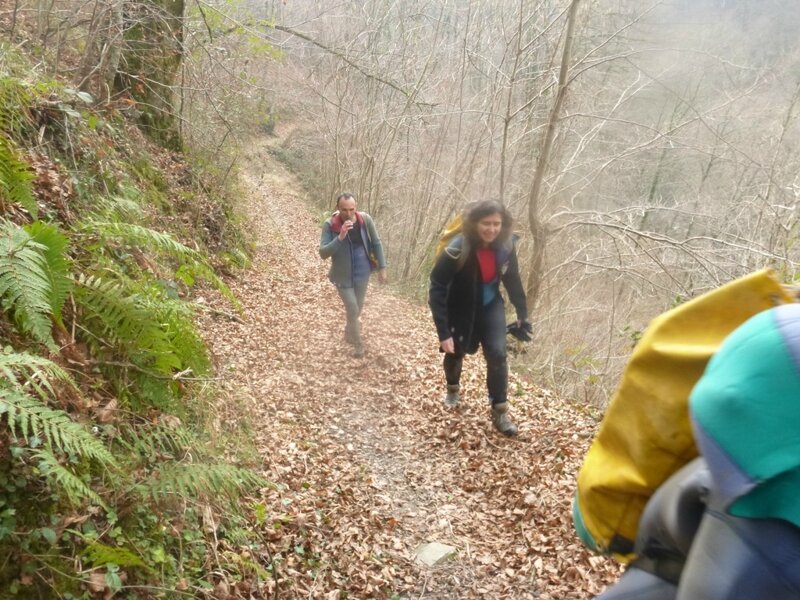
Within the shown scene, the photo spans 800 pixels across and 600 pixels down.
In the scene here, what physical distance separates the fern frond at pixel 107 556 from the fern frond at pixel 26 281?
1022mm

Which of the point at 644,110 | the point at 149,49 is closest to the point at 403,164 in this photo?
the point at 644,110

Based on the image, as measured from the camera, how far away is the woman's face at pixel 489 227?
13.9 feet

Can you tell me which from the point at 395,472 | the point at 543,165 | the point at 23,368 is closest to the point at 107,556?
the point at 23,368

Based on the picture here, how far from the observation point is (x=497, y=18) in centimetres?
1162

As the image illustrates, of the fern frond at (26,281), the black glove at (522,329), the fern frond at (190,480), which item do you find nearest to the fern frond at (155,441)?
the fern frond at (190,480)

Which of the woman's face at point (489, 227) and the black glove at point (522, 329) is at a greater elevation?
the woman's face at point (489, 227)

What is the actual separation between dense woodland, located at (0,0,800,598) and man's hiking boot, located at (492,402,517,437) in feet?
7.61

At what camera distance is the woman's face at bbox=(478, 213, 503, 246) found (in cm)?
423

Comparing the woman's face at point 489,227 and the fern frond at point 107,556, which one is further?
the woman's face at point 489,227

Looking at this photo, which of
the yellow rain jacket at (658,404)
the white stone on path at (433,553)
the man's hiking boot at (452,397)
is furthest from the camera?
the man's hiking boot at (452,397)

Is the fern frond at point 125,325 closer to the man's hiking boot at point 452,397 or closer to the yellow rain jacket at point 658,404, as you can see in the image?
the yellow rain jacket at point 658,404

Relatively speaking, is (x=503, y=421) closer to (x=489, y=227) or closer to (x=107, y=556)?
(x=489, y=227)

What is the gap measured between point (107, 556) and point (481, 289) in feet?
11.1

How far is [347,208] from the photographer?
263 inches
